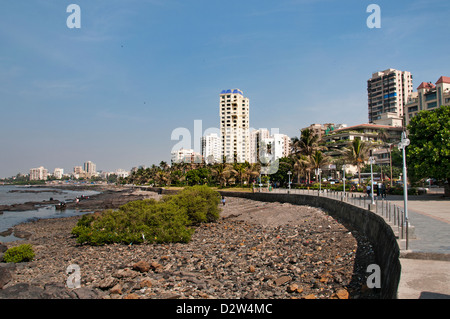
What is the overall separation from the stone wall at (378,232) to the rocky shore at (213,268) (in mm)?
617

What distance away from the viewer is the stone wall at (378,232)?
27.0ft

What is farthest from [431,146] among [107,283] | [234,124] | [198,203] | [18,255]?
[234,124]

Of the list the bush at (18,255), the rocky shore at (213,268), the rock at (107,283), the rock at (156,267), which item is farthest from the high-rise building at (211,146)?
the rock at (107,283)

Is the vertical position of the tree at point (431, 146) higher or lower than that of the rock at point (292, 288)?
higher

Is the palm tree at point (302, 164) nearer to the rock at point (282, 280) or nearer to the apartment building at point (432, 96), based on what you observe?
the apartment building at point (432, 96)

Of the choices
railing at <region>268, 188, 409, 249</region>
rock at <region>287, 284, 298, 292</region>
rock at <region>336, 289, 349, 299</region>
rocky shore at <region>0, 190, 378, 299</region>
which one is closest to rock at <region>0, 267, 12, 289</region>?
rocky shore at <region>0, 190, 378, 299</region>

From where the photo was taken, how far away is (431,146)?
24453 mm

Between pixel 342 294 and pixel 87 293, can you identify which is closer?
pixel 342 294

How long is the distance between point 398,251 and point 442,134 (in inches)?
800

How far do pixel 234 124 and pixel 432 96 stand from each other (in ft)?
242

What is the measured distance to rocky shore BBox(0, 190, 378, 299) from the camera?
10.7 m

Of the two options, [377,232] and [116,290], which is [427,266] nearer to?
[377,232]
